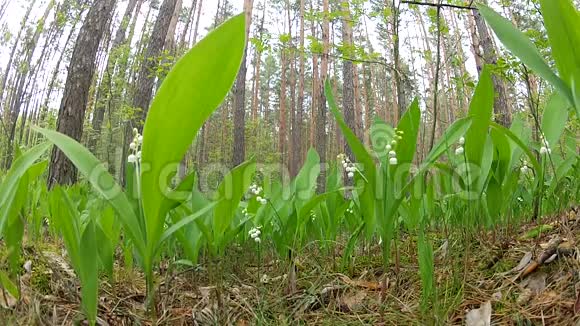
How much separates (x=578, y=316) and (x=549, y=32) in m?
0.53

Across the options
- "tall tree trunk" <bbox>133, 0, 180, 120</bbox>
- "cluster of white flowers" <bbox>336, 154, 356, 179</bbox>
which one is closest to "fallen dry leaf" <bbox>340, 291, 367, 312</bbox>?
"cluster of white flowers" <bbox>336, 154, 356, 179</bbox>

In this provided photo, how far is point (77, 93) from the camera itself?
3979 millimetres

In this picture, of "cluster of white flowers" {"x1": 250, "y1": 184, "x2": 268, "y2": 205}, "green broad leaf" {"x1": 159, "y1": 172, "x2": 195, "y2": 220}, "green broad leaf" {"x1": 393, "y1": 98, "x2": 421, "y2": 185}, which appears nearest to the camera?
"green broad leaf" {"x1": 159, "y1": 172, "x2": 195, "y2": 220}

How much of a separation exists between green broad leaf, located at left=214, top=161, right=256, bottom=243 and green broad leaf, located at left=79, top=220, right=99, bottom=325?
278mm

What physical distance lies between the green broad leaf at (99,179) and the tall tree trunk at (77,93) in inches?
130

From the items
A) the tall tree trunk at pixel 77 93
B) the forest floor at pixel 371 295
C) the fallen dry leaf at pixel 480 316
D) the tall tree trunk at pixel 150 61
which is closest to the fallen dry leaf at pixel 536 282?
the forest floor at pixel 371 295

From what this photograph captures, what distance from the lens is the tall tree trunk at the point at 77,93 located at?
3.75 m

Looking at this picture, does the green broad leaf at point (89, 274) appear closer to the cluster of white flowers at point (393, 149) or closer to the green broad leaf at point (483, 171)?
the cluster of white flowers at point (393, 149)

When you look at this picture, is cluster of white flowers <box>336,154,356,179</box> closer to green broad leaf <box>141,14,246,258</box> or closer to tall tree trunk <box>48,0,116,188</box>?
green broad leaf <box>141,14,246,258</box>

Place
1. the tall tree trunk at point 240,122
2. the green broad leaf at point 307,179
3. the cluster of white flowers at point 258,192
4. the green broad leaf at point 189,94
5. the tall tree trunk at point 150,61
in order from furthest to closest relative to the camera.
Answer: the tall tree trunk at point 240,122, the tall tree trunk at point 150,61, the green broad leaf at point 307,179, the cluster of white flowers at point 258,192, the green broad leaf at point 189,94

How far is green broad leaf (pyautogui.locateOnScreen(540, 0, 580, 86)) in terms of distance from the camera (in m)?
0.78

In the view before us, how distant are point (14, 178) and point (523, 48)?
1.07 metres

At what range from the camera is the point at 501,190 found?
121cm

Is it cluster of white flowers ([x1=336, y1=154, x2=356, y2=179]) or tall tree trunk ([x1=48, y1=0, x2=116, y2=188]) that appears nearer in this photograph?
cluster of white flowers ([x1=336, y1=154, x2=356, y2=179])
